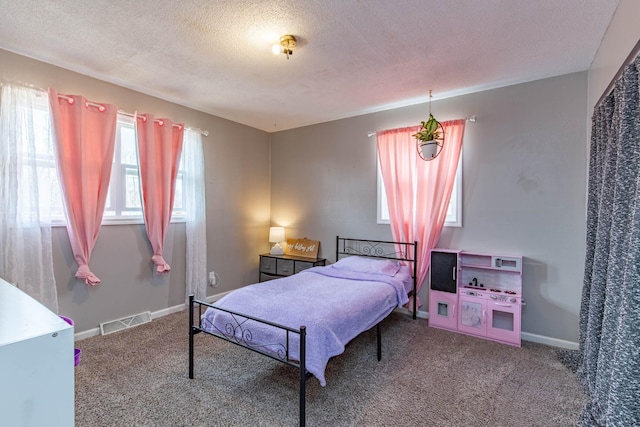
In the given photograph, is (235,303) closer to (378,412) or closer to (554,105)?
(378,412)

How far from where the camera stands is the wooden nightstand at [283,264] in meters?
4.36

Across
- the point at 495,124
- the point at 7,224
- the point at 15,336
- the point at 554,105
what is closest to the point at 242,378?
the point at 15,336

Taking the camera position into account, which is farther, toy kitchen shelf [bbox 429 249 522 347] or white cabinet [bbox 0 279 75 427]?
toy kitchen shelf [bbox 429 249 522 347]

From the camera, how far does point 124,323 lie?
10.9ft

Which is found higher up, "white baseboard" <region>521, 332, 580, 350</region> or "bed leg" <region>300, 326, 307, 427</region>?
"bed leg" <region>300, 326, 307, 427</region>

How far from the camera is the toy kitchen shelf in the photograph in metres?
3.08

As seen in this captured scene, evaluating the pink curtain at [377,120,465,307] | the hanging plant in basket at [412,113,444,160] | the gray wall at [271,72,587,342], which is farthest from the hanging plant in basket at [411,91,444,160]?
the gray wall at [271,72,587,342]

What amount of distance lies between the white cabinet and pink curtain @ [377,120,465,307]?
339 cm

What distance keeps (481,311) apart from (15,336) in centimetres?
352

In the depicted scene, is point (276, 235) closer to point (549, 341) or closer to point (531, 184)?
point (531, 184)

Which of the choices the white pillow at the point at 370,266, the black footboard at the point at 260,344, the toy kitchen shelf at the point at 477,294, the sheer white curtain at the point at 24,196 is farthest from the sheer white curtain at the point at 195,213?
the toy kitchen shelf at the point at 477,294

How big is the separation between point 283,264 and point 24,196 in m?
2.93

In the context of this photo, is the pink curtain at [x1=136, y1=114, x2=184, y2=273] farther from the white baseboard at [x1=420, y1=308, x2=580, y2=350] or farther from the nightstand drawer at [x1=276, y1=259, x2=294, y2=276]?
the white baseboard at [x1=420, y1=308, x2=580, y2=350]

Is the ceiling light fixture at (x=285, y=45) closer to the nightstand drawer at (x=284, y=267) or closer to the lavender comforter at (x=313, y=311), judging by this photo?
the lavender comforter at (x=313, y=311)
